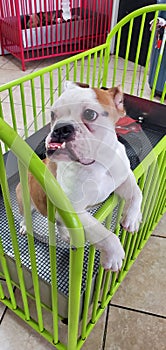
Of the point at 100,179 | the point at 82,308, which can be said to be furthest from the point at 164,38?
the point at 82,308

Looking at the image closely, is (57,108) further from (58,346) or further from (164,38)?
(164,38)

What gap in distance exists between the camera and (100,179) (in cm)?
75

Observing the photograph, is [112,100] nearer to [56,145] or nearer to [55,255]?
[56,145]

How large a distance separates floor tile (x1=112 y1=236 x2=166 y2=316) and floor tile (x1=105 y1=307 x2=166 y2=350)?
3cm

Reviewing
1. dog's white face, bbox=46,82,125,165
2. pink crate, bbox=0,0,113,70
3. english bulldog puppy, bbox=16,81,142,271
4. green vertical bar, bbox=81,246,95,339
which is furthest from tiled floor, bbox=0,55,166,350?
pink crate, bbox=0,0,113,70

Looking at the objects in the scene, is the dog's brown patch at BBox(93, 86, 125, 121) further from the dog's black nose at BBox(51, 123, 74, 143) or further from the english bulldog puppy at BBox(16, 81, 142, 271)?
the dog's black nose at BBox(51, 123, 74, 143)

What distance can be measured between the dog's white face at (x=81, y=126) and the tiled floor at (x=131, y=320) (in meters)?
0.60

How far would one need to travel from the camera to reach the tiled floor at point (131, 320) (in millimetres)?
964

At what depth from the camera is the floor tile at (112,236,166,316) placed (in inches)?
42.0

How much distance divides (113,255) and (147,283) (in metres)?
0.55

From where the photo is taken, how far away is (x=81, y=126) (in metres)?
0.67

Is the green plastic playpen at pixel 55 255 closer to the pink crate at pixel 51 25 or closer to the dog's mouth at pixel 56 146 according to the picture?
the dog's mouth at pixel 56 146

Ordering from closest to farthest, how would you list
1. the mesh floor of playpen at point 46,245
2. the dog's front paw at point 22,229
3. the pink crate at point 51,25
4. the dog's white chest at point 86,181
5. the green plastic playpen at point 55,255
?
the green plastic playpen at point 55,255 < the dog's white chest at point 86,181 < the mesh floor of playpen at point 46,245 < the dog's front paw at point 22,229 < the pink crate at point 51,25

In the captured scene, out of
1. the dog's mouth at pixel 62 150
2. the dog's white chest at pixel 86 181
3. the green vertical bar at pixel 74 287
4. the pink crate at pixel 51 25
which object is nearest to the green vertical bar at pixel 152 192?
the dog's white chest at pixel 86 181
